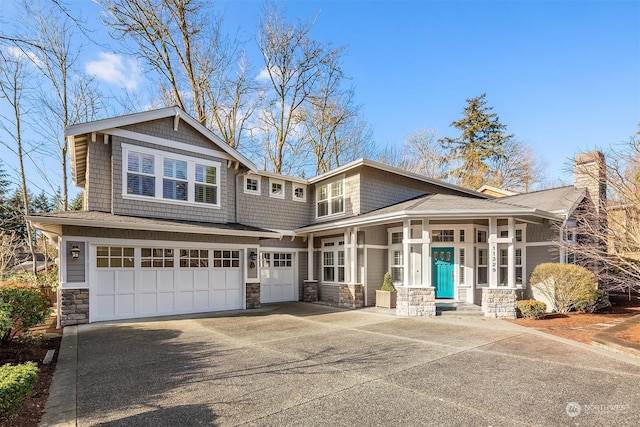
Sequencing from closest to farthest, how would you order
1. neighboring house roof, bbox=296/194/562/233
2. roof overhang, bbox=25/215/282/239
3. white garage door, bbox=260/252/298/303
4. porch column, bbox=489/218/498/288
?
roof overhang, bbox=25/215/282/239 < neighboring house roof, bbox=296/194/562/233 < porch column, bbox=489/218/498/288 < white garage door, bbox=260/252/298/303

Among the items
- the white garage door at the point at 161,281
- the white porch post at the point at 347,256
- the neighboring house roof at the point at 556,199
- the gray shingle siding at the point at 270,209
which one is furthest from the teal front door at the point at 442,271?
the white garage door at the point at 161,281

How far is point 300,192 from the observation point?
15.5 m

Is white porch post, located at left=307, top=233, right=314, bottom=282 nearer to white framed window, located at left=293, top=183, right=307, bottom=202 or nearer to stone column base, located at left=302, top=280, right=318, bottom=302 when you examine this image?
stone column base, located at left=302, top=280, right=318, bottom=302

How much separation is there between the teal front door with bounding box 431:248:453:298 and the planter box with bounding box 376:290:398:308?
4.98ft

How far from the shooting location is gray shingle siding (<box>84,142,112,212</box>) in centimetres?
998

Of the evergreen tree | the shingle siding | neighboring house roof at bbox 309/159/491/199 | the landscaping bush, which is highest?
the evergreen tree

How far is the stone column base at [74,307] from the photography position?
9.03 m

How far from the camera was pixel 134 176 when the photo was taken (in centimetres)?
1050

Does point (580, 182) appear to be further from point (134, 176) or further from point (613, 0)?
point (134, 176)

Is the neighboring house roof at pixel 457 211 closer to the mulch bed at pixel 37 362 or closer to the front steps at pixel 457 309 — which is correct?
the front steps at pixel 457 309

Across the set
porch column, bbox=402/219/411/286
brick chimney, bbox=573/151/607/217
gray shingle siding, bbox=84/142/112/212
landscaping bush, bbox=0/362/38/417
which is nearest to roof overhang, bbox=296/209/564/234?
porch column, bbox=402/219/411/286

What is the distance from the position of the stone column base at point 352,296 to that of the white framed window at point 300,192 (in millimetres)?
4429

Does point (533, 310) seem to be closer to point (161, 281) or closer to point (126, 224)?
point (161, 281)

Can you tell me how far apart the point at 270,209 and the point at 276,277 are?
2793 millimetres
